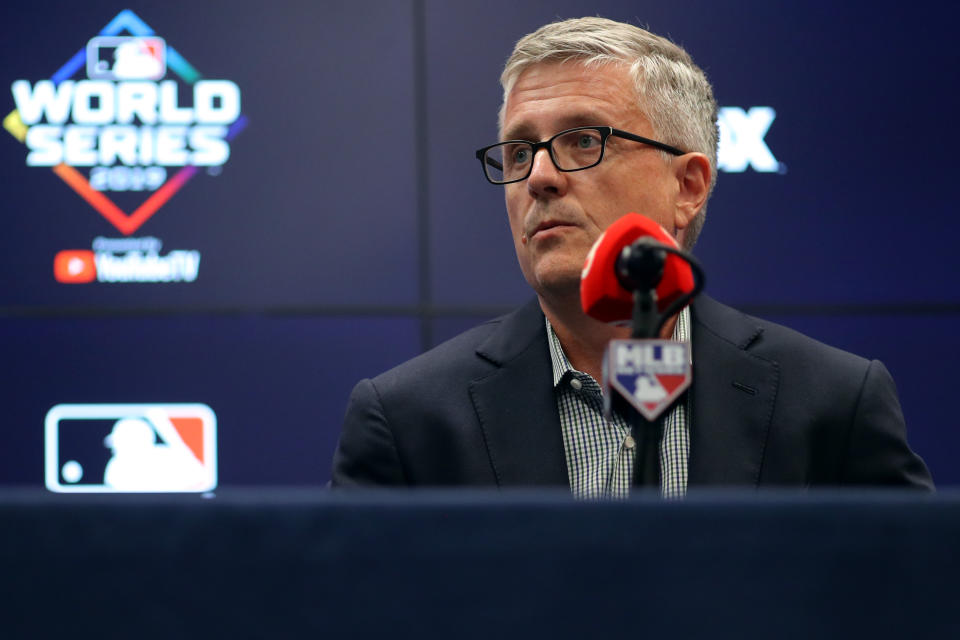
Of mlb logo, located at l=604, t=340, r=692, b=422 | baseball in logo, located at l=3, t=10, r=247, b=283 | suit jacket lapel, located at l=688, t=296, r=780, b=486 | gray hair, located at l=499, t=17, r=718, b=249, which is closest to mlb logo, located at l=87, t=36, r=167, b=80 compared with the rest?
baseball in logo, located at l=3, t=10, r=247, b=283

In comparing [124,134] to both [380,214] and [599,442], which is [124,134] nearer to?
[380,214]

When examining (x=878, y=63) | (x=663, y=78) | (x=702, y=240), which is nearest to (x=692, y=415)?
(x=663, y=78)

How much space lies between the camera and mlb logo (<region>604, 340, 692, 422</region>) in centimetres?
75

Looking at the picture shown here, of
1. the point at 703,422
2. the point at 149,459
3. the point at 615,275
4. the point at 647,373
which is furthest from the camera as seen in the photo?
the point at 149,459

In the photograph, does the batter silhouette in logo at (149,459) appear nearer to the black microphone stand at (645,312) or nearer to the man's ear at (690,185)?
the man's ear at (690,185)

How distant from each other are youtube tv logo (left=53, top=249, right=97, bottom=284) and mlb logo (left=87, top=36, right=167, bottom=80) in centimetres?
41

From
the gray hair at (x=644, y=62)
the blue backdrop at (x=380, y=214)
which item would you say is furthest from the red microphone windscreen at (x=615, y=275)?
the blue backdrop at (x=380, y=214)

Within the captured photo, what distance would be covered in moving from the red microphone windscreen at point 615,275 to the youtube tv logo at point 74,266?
1.74m

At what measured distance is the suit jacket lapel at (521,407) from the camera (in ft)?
4.57

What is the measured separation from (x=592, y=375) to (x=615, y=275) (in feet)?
2.13

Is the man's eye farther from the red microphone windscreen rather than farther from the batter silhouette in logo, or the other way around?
the batter silhouette in logo

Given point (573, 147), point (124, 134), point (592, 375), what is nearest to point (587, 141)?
point (573, 147)

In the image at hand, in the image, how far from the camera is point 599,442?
143cm

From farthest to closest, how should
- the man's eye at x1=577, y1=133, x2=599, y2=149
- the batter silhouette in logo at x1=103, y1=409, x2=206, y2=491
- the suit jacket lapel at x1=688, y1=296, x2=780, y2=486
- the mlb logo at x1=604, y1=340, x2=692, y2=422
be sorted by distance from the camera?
the batter silhouette in logo at x1=103, y1=409, x2=206, y2=491
the man's eye at x1=577, y1=133, x2=599, y2=149
the suit jacket lapel at x1=688, y1=296, x2=780, y2=486
the mlb logo at x1=604, y1=340, x2=692, y2=422
